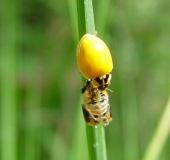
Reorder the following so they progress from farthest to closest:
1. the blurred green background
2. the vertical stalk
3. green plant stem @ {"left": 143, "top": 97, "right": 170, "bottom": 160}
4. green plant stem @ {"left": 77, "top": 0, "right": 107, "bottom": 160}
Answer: the blurred green background < the vertical stalk < green plant stem @ {"left": 143, "top": 97, "right": 170, "bottom": 160} < green plant stem @ {"left": 77, "top": 0, "right": 107, "bottom": 160}

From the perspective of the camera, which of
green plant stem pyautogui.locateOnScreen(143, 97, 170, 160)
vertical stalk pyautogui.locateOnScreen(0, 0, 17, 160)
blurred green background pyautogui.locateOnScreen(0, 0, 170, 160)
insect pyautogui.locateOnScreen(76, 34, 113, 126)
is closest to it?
insect pyautogui.locateOnScreen(76, 34, 113, 126)

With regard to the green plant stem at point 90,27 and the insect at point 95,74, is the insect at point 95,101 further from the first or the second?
the green plant stem at point 90,27

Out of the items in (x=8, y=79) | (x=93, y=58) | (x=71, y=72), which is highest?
(x=71, y=72)

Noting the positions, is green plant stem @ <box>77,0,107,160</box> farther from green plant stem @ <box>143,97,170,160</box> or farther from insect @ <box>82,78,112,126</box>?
green plant stem @ <box>143,97,170,160</box>

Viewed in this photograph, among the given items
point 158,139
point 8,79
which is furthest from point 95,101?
point 8,79

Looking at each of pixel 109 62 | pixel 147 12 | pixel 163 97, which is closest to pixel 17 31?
pixel 147 12

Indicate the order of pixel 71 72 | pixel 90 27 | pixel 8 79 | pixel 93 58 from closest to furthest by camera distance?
pixel 90 27 → pixel 93 58 → pixel 8 79 → pixel 71 72

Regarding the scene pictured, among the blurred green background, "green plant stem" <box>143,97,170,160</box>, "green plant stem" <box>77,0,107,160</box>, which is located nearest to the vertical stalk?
the blurred green background

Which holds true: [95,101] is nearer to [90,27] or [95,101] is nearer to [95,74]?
[95,74]
